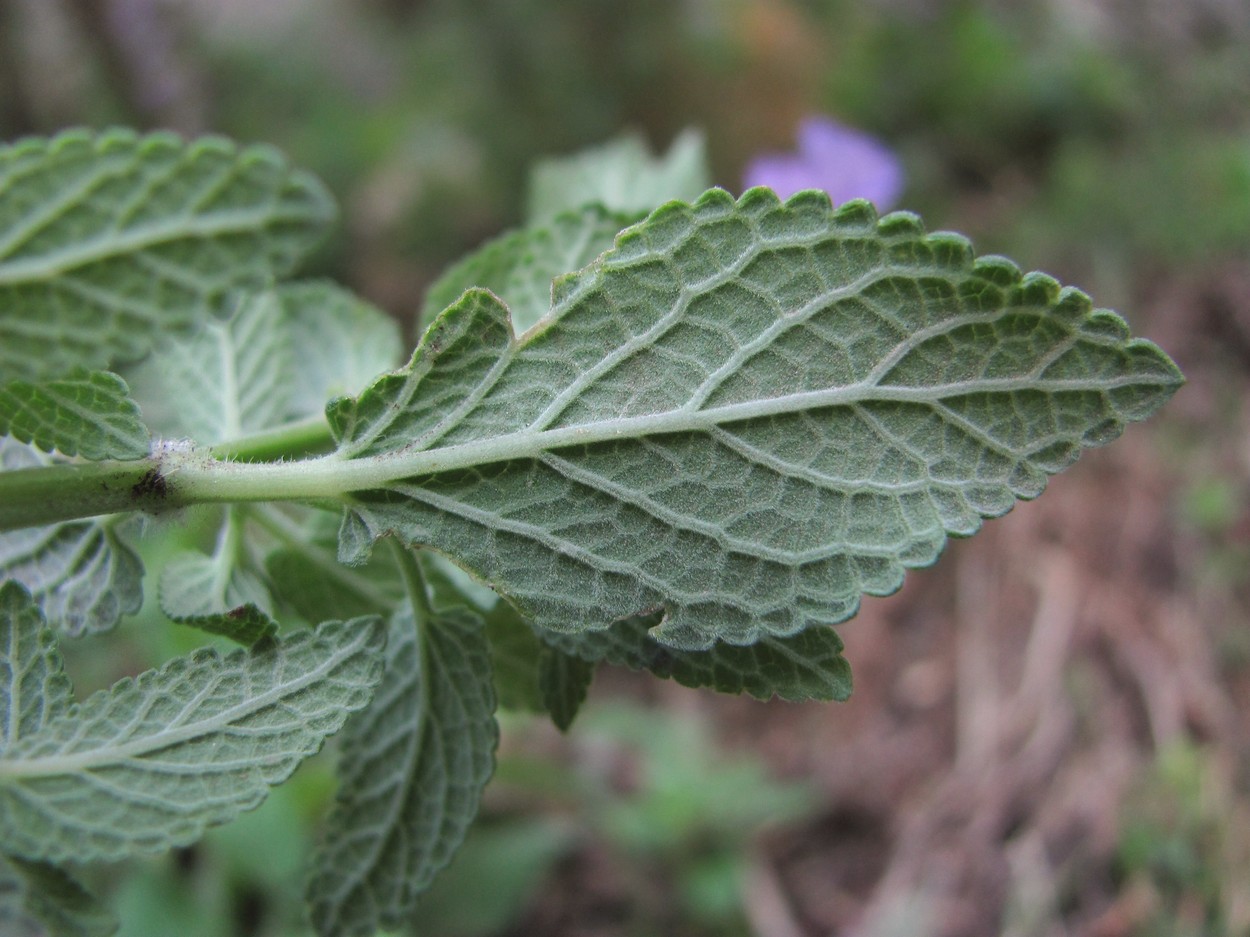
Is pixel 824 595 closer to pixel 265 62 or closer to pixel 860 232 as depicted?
pixel 860 232

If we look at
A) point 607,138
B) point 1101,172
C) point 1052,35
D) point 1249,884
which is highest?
point 1052,35

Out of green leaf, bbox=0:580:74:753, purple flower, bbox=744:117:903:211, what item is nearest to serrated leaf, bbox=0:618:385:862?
green leaf, bbox=0:580:74:753

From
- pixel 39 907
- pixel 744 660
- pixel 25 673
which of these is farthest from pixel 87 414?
pixel 744 660

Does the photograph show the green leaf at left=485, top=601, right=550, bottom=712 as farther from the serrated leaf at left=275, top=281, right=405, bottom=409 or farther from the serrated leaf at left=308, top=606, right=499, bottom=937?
the serrated leaf at left=275, top=281, right=405, bottom=409

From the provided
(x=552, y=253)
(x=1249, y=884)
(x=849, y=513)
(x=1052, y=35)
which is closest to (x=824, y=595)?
(x=849, y=513)

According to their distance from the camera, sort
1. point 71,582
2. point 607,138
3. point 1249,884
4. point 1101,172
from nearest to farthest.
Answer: point 71,582, point 1249,884, point 1101,172, point 607,138

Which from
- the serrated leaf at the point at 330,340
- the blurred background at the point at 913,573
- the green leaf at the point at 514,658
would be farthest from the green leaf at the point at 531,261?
the blurred background at the point at 913,573
